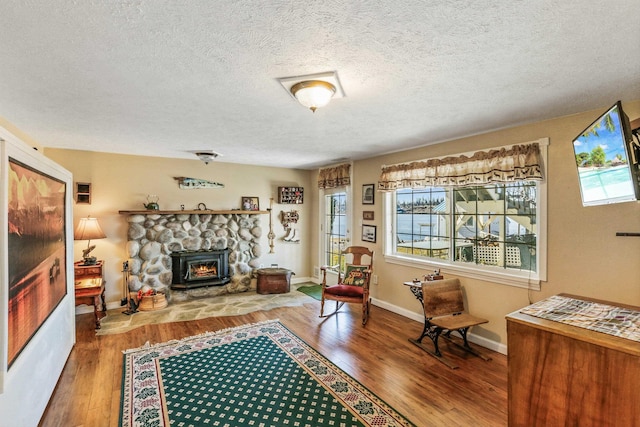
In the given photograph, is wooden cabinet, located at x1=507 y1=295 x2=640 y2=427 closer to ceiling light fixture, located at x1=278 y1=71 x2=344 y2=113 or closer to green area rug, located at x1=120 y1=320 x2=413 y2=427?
green area rug, located at x1=120 y1=320 x2=413 y2=427

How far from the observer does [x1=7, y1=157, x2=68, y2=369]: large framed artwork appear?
170cm

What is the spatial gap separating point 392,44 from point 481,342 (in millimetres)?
3226

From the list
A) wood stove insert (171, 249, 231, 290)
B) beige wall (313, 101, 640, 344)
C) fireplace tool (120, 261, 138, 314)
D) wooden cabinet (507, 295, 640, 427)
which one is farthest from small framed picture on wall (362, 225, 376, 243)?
fireplace tool (120, 261, 138, 314)

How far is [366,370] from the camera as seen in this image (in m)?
2.84

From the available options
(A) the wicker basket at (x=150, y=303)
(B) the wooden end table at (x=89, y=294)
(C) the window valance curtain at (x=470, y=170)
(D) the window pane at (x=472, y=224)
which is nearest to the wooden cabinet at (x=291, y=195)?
(C) the window valance curtain at (x=470, y=170)

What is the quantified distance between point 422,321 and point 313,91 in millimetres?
3307

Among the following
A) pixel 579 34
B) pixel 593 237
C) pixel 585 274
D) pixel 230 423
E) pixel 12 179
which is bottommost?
pixel 230 423

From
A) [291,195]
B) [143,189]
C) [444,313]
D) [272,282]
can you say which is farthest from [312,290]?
[143,189]

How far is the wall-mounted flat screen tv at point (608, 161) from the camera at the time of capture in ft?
5.64

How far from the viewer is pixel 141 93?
2.28 meters

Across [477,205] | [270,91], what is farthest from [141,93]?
[477,205]

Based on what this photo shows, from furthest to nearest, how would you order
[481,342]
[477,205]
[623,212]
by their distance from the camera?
1. [477,205]
2. [481,342]
3. [623,212]

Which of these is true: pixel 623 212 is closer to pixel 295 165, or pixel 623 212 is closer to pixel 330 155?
pixel 330 155

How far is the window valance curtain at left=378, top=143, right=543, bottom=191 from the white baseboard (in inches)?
67.2
